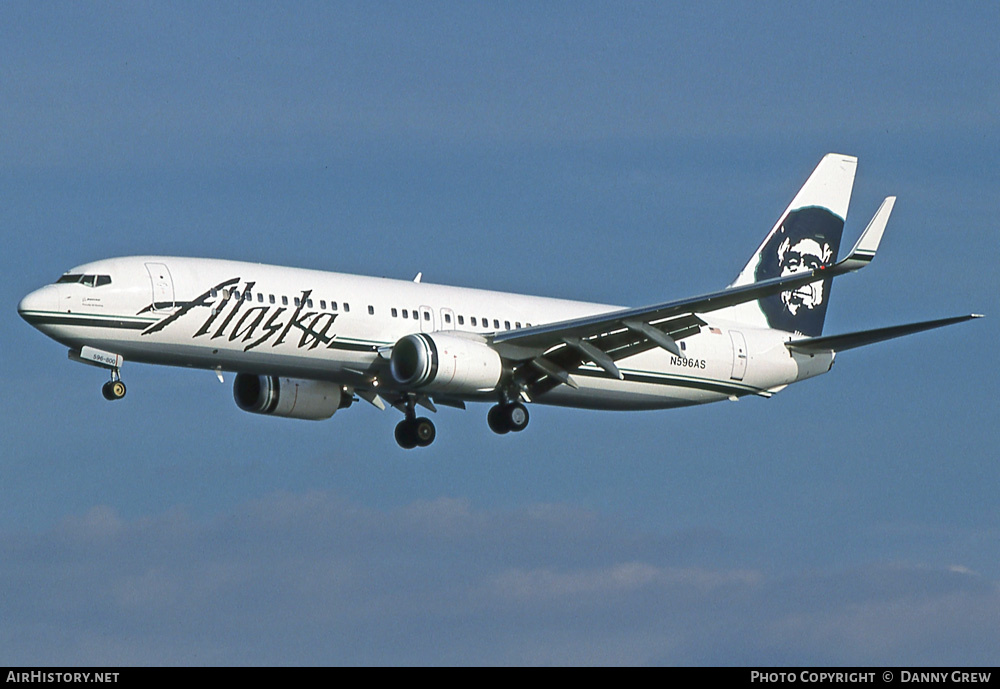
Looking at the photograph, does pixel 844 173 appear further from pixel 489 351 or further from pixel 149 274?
pixel 149 274

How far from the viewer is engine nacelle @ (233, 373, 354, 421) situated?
56719 millimetres

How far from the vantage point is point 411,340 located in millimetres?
51562

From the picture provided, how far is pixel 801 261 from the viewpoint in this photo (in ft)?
212

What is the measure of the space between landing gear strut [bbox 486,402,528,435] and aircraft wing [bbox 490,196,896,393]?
92cm

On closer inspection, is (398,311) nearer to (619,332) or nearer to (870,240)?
(619,332)

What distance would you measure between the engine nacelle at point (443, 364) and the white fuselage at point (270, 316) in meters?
1.12

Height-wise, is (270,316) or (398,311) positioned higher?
(398,311)

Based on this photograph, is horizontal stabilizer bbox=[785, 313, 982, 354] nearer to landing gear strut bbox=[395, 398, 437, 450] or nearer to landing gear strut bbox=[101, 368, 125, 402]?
landing gear strut bbox=[395, 398, 437, 450]

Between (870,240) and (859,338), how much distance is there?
373 inches

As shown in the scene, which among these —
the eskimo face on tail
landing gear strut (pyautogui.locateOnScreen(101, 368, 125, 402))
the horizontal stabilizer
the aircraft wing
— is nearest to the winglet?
the aircraft wing

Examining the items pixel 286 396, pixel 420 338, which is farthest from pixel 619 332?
pixel 286 396

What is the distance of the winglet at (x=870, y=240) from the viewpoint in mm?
47909

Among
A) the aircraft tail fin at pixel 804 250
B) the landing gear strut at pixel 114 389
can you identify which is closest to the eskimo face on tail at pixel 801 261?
the aircraft tail fin at pixel 804 250
